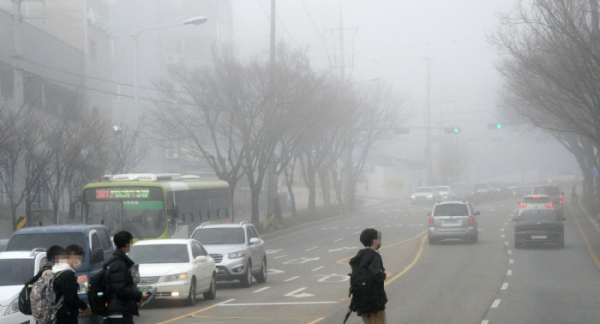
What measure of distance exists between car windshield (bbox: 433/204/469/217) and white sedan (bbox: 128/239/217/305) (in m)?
16.7

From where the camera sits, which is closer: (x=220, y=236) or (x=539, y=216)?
(x=220, y=236)

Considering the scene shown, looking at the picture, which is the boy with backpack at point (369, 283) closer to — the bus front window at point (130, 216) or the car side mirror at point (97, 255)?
the car side mirror at point (97, 255)

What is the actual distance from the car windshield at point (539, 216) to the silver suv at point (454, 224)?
2471mm

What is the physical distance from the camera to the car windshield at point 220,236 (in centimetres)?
2059

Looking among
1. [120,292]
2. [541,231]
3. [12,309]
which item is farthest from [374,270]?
[541,231]

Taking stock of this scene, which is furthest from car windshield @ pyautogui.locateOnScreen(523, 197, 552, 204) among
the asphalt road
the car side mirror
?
the car side mirror

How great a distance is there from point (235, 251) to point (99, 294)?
11.9m

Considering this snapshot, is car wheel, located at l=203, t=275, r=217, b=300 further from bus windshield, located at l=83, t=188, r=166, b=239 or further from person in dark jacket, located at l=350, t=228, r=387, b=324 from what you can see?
person in dark jacket, located at l=350, t=228, r=387, b=324

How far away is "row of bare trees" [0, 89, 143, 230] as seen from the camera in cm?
2652

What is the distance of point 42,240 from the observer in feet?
44.6

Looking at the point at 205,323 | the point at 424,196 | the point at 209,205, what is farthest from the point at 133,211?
the point at 424,196

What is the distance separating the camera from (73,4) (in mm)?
54906

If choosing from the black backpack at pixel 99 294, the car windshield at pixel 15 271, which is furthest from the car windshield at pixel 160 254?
the black backpack at pixel 99 294

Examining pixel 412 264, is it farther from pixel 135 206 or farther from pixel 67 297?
pixel 67 297
